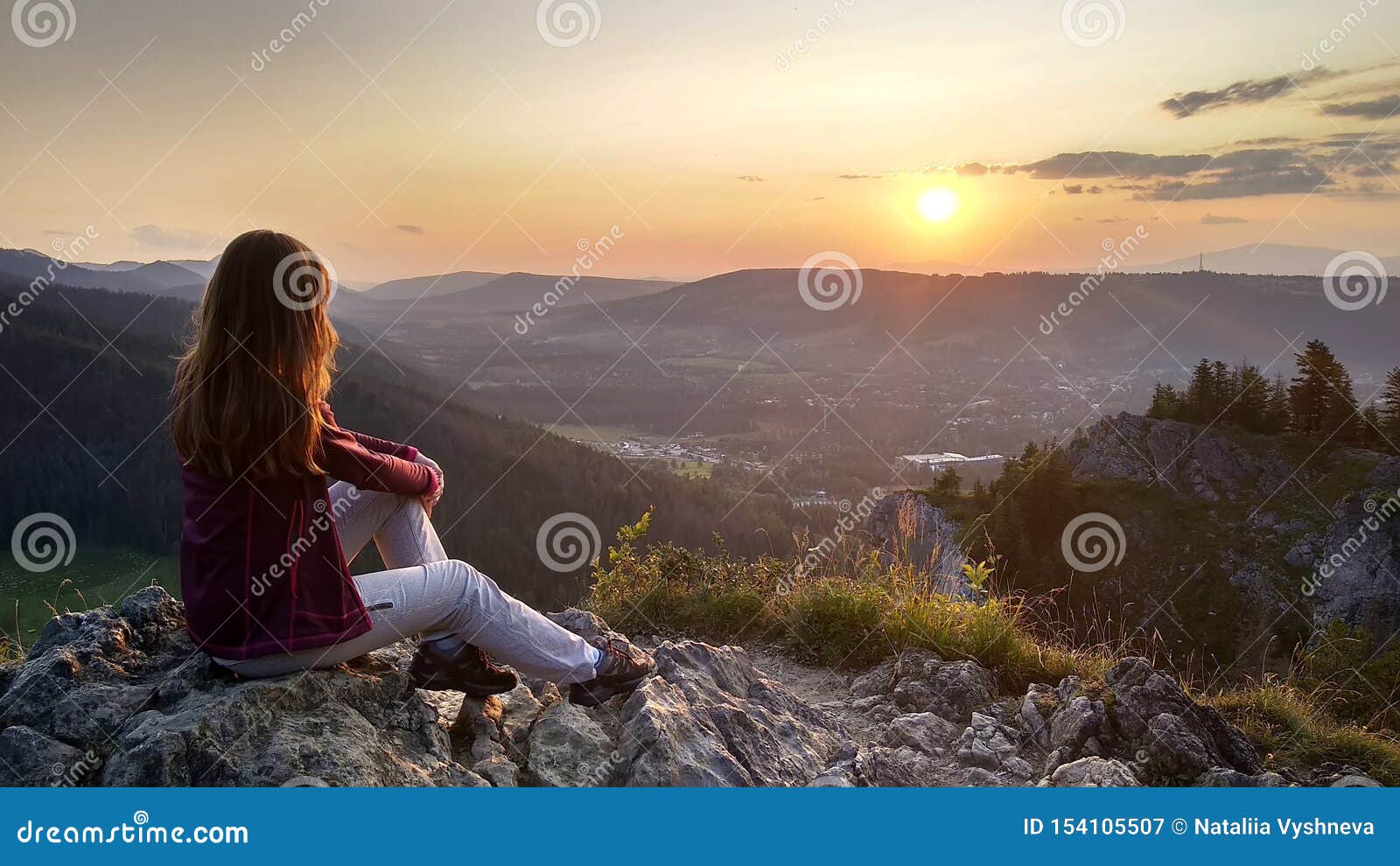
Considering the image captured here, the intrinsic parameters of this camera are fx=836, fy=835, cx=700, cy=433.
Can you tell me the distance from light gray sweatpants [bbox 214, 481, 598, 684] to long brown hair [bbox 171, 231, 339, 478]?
73 cm

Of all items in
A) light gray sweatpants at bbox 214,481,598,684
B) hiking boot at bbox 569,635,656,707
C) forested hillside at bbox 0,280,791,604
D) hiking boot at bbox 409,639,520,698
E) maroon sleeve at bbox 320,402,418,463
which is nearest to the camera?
light gray sweatpants at bbox 214,481,598,684

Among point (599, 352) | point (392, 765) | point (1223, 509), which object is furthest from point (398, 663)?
point (599, 352)

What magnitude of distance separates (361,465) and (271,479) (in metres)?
0.40

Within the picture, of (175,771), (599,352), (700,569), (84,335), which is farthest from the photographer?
(599,352)

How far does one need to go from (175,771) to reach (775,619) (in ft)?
14.7

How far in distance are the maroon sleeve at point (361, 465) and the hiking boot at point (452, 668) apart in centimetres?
82

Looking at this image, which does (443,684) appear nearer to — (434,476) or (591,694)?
(591,694)

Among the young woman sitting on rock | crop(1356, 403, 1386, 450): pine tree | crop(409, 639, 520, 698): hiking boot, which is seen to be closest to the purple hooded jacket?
the young woman sitting on rock

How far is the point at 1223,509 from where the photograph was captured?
58406 millimetres

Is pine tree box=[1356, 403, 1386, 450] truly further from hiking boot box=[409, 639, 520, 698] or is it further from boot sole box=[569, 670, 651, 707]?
hiking boot box=[409, 639, 520, 698]

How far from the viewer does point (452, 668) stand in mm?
4324

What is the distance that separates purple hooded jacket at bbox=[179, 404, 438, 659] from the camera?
12.0 ft

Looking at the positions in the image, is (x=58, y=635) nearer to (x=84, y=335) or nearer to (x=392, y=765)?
(x=392, y=765)

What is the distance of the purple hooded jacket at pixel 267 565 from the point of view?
3670 millimetres
